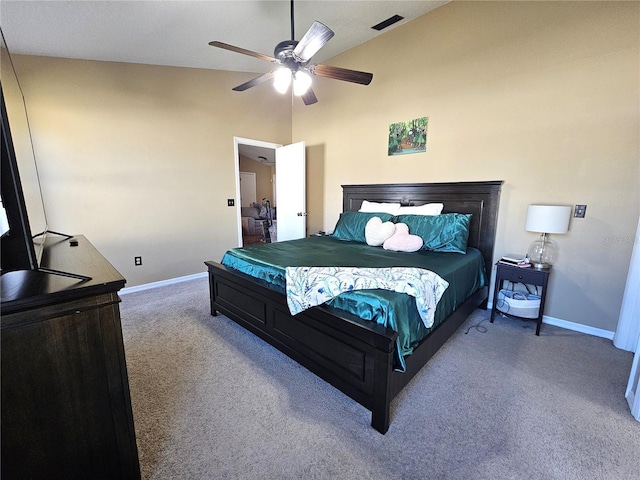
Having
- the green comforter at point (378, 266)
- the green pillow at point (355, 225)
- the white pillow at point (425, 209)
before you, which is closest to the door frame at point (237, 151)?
the green comforter at point (378, 266)

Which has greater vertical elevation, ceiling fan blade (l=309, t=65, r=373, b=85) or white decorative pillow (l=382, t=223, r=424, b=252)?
ceiling fan blade (l=309, t=65, r=373, b=85)

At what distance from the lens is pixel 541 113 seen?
258 cm

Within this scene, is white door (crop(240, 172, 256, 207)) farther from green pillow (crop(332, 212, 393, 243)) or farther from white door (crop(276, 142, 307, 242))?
green pillow (crop(332, 212, 393, 243))

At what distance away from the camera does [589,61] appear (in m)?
2.33

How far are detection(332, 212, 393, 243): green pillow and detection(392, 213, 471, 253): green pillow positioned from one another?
16.7 inches

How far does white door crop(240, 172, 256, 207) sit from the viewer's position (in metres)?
9.14

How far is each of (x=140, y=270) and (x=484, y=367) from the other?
12.9 feet

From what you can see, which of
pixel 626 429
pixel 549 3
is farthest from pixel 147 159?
pixel 626 429

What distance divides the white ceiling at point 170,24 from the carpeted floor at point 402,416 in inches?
111

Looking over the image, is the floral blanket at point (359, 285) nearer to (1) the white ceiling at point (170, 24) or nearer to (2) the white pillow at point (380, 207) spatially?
(2) the white pillow at point (380, 207)

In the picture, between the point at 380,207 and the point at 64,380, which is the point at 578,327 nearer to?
the point at 380,207

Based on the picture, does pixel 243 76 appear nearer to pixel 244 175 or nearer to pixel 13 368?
pixel 13 368

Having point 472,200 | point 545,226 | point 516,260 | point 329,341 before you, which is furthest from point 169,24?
point 516,260

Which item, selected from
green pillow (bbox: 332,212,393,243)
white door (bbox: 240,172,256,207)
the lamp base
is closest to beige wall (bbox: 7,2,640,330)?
the lamp base
